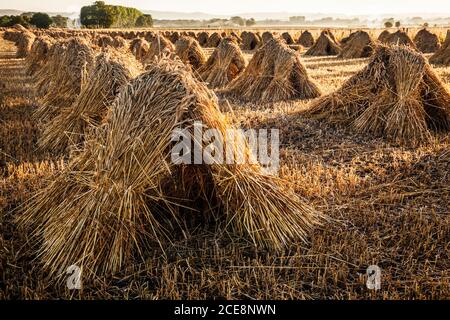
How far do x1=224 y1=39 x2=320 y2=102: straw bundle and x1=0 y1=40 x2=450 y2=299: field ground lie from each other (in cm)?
403

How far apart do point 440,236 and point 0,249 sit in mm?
3301

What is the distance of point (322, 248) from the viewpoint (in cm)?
333

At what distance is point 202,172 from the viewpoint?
12.1 feet

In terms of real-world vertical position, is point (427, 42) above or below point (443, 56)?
above

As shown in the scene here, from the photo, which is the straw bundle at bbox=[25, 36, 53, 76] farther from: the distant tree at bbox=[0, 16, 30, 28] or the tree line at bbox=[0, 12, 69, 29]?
the distant tree at bbox=[0, 16, 30, 28]

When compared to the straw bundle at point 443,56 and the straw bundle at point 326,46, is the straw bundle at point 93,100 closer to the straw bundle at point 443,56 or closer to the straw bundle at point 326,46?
the straw bundle at point 443,56

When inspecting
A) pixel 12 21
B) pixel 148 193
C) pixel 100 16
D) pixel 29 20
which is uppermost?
pixel 100 16

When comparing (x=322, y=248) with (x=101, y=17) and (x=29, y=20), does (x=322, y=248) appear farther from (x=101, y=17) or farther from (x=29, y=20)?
(x=101, y=17)

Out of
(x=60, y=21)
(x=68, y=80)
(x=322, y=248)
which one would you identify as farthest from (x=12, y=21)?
(x=322, y=248)

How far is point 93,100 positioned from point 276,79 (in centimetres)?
469

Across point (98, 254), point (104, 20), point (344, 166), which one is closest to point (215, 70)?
point (344, 166)

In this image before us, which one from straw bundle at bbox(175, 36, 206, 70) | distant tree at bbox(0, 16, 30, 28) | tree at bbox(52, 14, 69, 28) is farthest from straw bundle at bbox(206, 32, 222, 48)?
tree at bbox(52, 14, 69, 28)

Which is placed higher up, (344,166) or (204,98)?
(204,98)

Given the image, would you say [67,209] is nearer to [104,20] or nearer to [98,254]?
[98,254]
